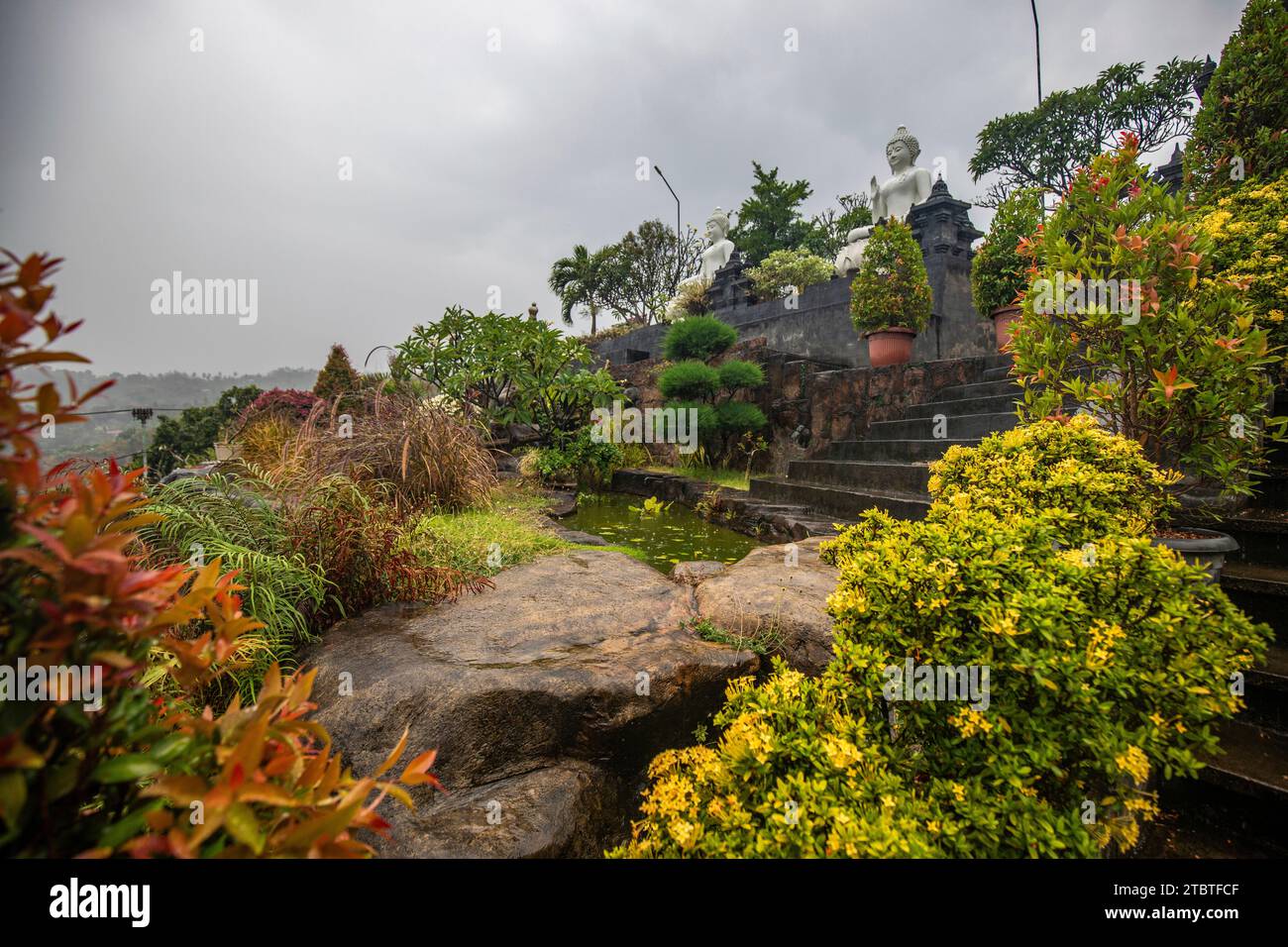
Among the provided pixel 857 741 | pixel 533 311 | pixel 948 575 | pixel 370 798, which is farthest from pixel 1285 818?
pixel 533 311

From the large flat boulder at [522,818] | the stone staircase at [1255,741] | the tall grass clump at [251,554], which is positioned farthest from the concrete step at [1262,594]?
the tall grass clump at [251,554]

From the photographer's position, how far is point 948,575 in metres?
1.36

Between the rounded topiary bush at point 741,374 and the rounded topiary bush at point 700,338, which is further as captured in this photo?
the rounded topiary bush at point 700,338

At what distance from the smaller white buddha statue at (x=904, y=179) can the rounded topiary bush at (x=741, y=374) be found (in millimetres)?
6198

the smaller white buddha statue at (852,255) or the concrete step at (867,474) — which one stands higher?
the smaller white buddha statue at (852,255)

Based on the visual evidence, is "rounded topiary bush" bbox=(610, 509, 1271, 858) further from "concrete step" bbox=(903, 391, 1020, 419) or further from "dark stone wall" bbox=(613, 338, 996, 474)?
"dark stone wall" bbox=(613, 338, 996, 474)

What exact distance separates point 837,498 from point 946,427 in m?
1.37

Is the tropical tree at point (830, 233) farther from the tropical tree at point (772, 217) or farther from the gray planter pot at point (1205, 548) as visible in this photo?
the gray planter pot at point (1205, 548)

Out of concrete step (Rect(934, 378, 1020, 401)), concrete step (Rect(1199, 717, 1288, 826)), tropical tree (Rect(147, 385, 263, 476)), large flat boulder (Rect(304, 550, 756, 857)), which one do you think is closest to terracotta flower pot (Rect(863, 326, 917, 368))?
concrete step (Rect(934, 378, 1020, 401))

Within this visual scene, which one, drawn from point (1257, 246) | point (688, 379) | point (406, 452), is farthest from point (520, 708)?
point (688, 379)

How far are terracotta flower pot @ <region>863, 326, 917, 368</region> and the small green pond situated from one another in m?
3.42

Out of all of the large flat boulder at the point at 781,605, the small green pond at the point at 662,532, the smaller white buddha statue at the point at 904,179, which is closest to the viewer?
the large flat boulder at the point at 781,605

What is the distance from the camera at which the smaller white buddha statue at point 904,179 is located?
38.1 ft
